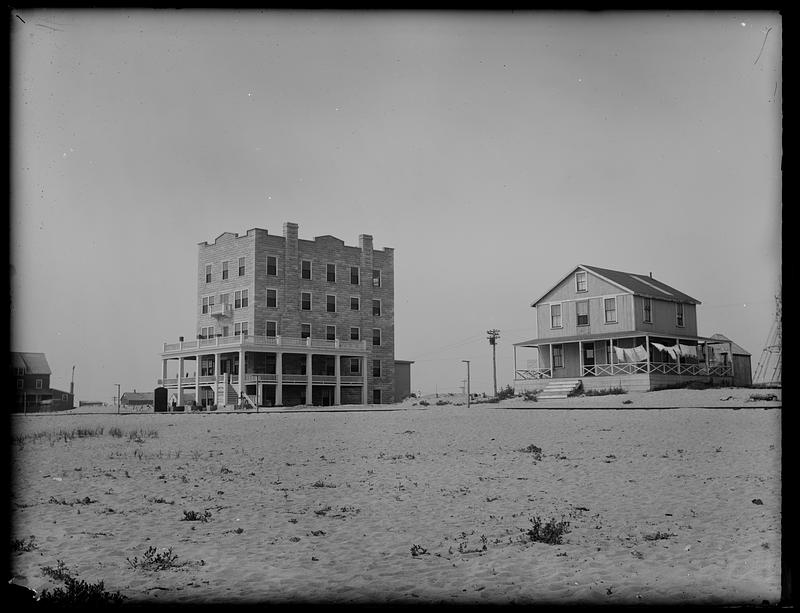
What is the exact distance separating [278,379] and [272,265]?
4653 mm

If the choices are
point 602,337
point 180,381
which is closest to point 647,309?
point 602,337

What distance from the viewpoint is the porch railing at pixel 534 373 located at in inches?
959

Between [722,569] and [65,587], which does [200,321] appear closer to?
[65,587]

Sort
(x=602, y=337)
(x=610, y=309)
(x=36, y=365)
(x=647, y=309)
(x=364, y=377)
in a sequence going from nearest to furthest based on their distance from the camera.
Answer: (x=36, y=365)
(x=647, y=309)
(x=610, y=309)
(x=602, y=337)
(x=364, y=377)

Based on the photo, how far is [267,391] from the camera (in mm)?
25938

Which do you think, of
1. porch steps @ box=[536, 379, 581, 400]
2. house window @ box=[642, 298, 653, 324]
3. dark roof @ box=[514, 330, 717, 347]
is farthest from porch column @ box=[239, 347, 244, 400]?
house window @ box=[642, 298, 653, 324]

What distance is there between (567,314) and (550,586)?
55.2 ft

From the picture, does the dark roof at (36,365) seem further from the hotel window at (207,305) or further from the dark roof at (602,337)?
the dark roof at (602,337)

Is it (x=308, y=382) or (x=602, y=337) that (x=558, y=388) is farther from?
(x=308, y=382)

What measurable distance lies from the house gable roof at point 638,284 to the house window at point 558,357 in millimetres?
2726

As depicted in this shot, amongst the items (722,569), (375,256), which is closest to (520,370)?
(375,256)

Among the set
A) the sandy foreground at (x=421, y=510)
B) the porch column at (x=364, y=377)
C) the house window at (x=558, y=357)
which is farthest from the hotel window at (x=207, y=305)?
the house window at (x=558, y=357)

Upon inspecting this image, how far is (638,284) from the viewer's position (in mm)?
20672
